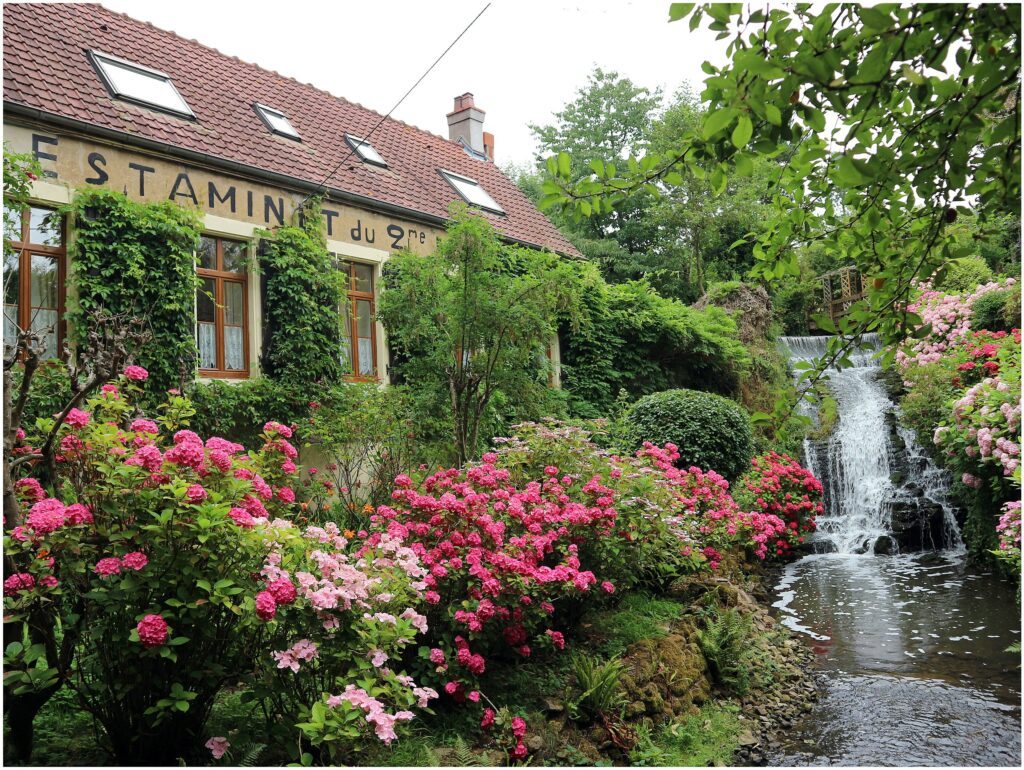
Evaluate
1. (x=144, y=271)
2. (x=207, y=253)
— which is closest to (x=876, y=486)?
(x=207, y=253)

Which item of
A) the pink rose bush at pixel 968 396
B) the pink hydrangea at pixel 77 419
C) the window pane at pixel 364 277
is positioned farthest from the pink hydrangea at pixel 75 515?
the window pane at pixel 364 277

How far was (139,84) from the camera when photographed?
10.2m

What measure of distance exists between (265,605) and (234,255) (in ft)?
26.2

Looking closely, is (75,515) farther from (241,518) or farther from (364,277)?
(364,277)

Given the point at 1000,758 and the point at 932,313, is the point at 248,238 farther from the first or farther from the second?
the point at 932,313

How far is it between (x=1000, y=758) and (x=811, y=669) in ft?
5.48

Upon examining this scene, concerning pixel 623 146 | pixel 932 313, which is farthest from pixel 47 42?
pixel 623 146

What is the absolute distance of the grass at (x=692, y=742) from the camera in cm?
427

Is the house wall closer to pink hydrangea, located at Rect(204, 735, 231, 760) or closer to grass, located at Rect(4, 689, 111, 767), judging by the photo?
grass, located at Rect(4, 689, 111, 767)

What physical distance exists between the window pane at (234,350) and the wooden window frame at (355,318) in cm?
162

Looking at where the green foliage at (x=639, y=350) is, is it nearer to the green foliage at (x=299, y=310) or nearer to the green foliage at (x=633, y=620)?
the green foliage at (x=299, y=310)

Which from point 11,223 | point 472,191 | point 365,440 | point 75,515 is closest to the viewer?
point 75,515

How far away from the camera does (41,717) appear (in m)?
3.77

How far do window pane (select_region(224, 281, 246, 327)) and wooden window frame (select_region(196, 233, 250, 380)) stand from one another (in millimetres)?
26
